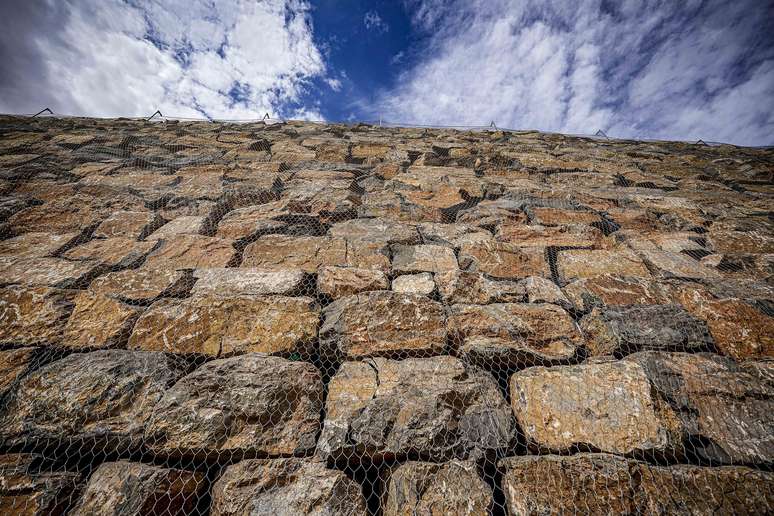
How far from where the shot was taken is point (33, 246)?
7.43ft

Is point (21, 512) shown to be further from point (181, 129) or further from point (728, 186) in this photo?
point (728, 186)

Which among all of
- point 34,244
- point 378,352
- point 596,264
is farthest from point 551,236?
point 34,244

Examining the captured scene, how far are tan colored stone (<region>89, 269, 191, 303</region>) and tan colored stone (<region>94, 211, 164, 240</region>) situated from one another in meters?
0.58

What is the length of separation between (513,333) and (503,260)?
664 millimetres

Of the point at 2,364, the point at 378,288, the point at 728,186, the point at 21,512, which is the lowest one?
the point at 21,512

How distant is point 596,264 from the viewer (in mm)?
2275

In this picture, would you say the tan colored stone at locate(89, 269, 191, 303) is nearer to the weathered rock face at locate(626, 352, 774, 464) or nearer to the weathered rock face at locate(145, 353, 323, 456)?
the weathered rock face at locate(145, 353, 323, 456)

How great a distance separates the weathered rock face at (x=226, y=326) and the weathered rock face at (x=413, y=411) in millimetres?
370

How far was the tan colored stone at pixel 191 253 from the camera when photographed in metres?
2.17

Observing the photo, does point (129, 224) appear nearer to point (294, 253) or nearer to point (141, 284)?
point (141, 284)

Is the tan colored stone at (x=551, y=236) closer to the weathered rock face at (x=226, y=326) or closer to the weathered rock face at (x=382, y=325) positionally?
the weathered rock face at (x=382, y=325)

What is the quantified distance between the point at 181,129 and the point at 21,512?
Result: 5.42 m

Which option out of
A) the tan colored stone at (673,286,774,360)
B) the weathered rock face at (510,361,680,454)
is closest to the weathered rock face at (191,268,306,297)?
the weathered rock face at (510,361,680,454)

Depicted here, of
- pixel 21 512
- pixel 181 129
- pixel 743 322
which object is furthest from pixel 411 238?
pixel 181 129
